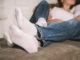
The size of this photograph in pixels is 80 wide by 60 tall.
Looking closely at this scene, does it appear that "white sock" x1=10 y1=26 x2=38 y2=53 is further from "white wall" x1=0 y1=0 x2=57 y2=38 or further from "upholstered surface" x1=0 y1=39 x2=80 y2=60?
"white wall" x1=0 y1=0 x2=57 y2=38

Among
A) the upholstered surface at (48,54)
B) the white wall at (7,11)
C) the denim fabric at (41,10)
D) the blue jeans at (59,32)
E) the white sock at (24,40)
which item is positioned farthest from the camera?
the white wall at (7,11)

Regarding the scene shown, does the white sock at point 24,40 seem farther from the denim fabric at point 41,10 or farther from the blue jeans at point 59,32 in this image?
the denim fabric at point 41,10

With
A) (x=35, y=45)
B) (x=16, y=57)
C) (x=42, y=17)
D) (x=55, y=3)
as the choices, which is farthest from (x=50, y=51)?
(x=55, y=3)

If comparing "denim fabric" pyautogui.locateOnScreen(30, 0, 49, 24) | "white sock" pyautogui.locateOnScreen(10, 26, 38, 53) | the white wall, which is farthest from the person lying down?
the white wall

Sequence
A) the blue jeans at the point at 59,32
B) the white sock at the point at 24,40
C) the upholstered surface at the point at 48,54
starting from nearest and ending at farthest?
the upholstered surface at the point at 48,54
the white sock at the point at 24,40
the blue jeans at the point at 59,32

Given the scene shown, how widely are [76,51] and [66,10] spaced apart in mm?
956

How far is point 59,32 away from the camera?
50.7 inches

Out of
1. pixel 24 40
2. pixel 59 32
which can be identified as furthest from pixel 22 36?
pixel 59 32

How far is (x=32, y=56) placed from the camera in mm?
981

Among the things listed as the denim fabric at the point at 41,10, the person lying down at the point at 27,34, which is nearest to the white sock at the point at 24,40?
the person lying down at the point at 27,34

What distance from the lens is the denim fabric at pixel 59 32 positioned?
123cm

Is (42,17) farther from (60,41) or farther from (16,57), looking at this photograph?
(16,57)

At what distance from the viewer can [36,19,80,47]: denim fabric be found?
1.23 m

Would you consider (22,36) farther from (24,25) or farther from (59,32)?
(59,32)
